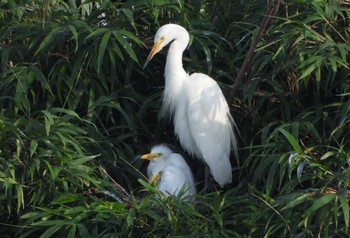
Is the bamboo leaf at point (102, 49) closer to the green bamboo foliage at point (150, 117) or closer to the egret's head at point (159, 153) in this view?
the green bamboo foliage at point (150, 117)

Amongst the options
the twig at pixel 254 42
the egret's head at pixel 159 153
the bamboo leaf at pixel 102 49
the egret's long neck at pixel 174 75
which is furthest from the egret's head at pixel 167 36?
the egret's head at pixel 159 153

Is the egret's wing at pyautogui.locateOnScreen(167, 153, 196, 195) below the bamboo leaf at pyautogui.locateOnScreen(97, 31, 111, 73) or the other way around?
below

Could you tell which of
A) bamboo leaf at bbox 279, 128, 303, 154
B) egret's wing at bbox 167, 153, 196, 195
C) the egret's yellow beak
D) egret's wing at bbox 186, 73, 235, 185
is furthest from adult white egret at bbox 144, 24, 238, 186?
bamboo leaf at bbox 279, 128, 303, 154

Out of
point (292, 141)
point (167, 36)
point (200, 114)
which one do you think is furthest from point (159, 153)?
point (292, 141)

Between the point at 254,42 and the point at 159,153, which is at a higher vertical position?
the point at 254,42

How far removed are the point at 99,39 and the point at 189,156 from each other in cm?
82

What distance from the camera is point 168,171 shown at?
453cm

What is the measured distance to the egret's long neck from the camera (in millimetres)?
4641

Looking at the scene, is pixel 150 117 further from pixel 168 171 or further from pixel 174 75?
pixel 168 171

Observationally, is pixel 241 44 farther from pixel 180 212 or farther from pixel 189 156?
pixel 180 212

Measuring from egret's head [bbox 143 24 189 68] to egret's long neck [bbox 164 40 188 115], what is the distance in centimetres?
4

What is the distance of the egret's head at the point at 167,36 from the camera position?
178 inches

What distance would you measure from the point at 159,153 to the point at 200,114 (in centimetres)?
27

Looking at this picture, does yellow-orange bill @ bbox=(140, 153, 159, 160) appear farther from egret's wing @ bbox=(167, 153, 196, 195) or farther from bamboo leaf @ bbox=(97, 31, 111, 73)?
bamboo leaf @ bbox=(97, 31, 111, 73)
